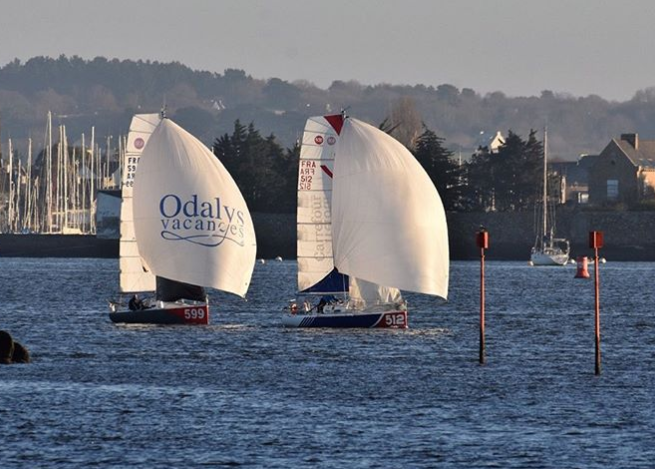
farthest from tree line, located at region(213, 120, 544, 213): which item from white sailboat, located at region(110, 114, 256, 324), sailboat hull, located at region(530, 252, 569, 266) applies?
white sailboat, located at region(110, 114, 256, 324)

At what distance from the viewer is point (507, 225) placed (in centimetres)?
17825

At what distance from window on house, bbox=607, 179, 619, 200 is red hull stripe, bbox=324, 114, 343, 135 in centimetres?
13937

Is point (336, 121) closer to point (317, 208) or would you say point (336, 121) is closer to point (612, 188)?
point (317, 208)

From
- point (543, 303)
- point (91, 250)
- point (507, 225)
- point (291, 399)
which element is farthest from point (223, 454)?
point (91, 250)

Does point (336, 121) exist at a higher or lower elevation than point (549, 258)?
higher

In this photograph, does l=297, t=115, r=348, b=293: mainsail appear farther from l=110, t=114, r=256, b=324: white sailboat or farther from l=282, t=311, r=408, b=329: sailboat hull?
l=110, t=114, r=256, b=324: white sailboat

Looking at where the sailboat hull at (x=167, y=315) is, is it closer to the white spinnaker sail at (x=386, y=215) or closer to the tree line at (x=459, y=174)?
the white spinnaker sail at (x=386, y=215)

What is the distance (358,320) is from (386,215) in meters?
3.92

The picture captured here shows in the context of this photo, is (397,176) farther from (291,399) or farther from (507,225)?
(507,225)

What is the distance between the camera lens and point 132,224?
214ft

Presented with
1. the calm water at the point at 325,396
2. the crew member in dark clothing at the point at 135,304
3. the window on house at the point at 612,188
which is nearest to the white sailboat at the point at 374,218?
the calm water at the point at 325,396

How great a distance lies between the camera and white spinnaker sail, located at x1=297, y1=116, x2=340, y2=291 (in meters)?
61.4

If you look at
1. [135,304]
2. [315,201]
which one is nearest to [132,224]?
[135,304]

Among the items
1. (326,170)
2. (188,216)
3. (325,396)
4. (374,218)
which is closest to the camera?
(325,396)
